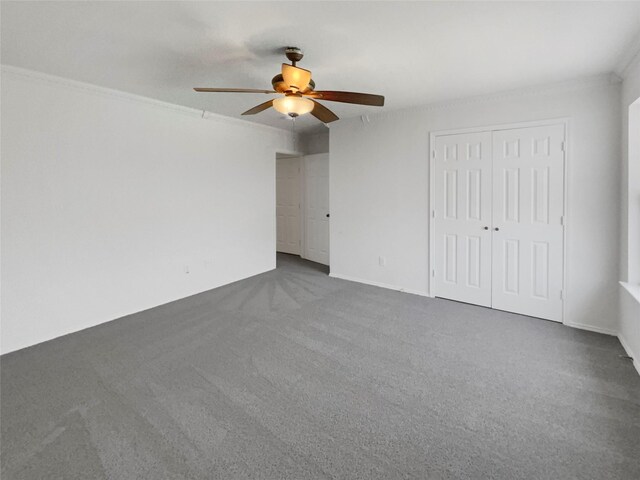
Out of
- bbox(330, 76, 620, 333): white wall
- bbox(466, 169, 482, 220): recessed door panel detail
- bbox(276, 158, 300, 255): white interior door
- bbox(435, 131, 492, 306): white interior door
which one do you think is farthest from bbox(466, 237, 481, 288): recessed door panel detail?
bbox(276, 158, 300, 255): white interior door

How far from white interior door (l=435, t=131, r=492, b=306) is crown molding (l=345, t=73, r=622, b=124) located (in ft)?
1.21

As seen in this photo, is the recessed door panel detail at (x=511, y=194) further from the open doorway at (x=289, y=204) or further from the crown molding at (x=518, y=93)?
the open doorway at (x=289, y=204)

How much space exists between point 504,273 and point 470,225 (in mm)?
650

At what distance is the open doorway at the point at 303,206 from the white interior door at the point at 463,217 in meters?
2.41

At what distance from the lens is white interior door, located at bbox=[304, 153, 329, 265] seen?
610 cm

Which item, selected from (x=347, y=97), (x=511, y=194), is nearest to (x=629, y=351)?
(x=511, y=194)

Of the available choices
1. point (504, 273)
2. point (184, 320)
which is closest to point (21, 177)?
point (184, 320)

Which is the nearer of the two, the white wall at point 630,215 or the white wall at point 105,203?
the white wall at point 630,215

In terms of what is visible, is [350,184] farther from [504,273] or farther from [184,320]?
[184,320]

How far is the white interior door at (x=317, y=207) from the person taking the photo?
610 centimetres

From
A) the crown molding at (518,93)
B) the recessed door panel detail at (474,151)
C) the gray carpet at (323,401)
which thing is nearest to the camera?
the gray carpet at (323,401)

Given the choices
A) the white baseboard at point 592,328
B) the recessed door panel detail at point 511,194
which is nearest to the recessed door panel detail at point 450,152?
the recessed door panel detail at point 511,194

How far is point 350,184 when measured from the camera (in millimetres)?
4898

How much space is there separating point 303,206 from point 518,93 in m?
4.04
